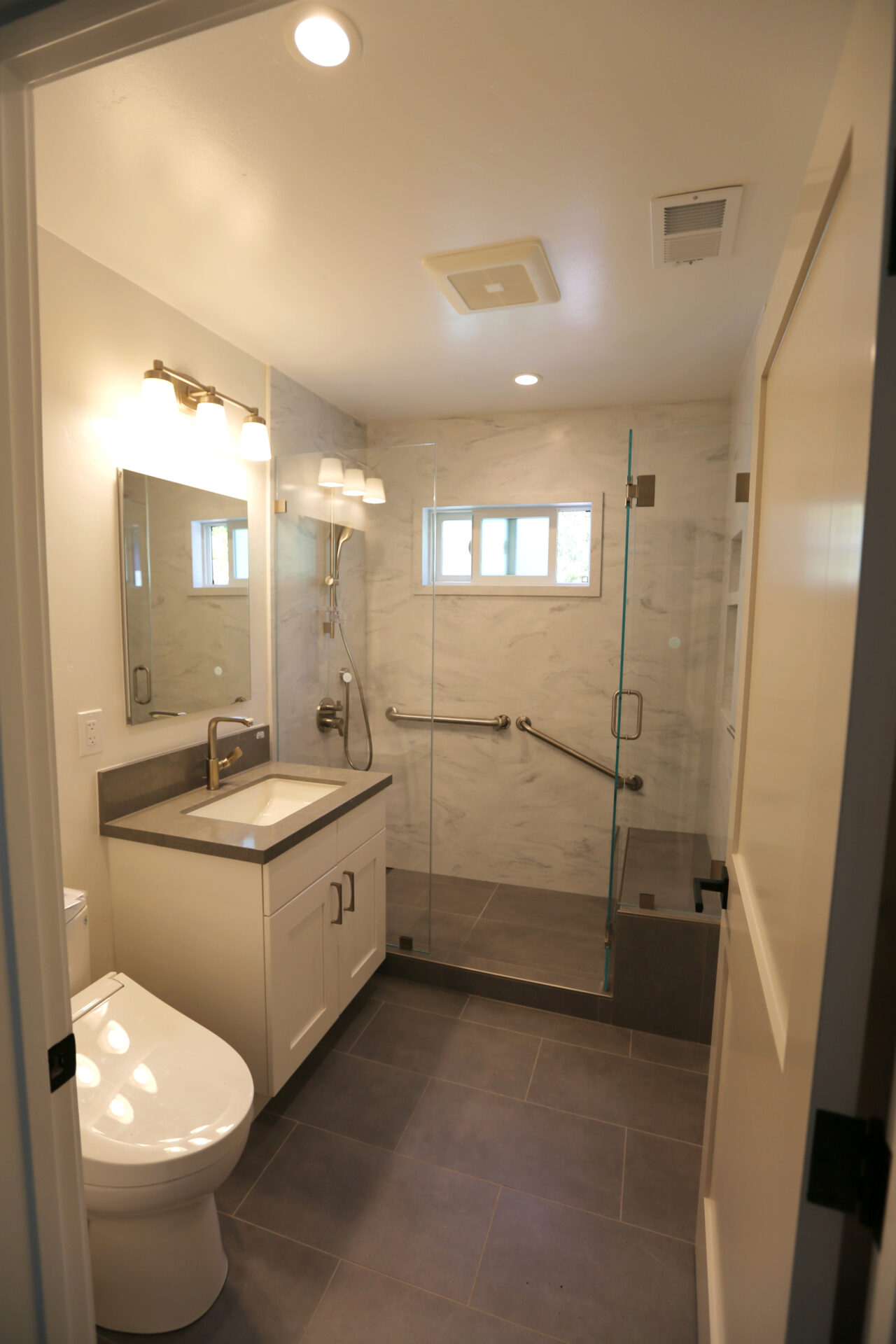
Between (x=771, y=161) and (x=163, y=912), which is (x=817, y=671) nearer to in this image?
(x=771, y=161)

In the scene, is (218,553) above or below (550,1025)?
above

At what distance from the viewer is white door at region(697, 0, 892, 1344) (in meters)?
0.54

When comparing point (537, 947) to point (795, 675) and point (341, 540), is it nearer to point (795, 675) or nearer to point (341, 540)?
point (341, 540)

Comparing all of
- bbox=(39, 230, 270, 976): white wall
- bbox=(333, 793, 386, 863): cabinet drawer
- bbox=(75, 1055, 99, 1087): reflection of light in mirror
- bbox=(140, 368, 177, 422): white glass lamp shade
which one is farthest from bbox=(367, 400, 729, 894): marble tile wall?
bbox=(75, 1055, 99, 1087): reflection of light in mirror

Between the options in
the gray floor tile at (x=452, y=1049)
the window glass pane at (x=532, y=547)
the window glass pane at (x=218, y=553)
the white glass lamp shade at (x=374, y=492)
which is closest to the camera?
the gray floor tile at (x=452, y=1049)

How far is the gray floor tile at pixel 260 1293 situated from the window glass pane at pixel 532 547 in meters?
2.72

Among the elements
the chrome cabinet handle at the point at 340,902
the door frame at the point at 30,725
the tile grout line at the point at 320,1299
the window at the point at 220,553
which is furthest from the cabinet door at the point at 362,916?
the door frame at the point at 30,725

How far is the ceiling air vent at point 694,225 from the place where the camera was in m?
1.50

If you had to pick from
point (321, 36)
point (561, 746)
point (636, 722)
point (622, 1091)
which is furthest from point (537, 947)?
point (321, 36)

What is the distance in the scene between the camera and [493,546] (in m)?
3.39

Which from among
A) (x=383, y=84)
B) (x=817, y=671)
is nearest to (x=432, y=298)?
(x=383, y=84)

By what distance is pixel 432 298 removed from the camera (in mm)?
2000

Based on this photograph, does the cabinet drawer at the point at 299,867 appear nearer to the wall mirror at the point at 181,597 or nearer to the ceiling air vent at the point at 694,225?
the wall mirror at the point at 181,597

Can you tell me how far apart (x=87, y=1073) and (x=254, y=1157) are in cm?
66
